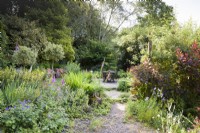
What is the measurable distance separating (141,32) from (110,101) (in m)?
7.99

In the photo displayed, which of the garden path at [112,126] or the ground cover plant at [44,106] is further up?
the ground cover plant at [44,106]

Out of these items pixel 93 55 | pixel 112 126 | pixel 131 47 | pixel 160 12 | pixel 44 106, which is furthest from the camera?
pixel 93 55

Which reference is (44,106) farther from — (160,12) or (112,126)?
(160,12)

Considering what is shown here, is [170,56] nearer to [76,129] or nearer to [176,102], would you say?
[176,102]

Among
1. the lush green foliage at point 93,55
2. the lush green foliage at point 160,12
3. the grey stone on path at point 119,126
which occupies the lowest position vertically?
the grey stone on path at point 119,126

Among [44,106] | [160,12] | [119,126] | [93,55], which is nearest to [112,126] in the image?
[119,126]

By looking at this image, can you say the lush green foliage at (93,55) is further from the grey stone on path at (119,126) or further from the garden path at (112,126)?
the garden path at (112,126)

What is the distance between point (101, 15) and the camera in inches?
788

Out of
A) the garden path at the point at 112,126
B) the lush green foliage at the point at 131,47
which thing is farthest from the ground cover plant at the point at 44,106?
the lush green foliage at the point at 131,47

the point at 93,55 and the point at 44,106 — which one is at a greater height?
the point at 93,55

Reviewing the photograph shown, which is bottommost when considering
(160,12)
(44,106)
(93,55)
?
→ (44,106)

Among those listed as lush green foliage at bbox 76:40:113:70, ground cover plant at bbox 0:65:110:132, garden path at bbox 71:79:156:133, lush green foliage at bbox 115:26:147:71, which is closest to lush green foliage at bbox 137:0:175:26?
lush green foliage at bbox 115:26:147:71

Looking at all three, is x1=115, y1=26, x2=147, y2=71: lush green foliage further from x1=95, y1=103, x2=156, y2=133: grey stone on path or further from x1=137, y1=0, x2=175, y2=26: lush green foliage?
x1=95, y1=103, x2=156, y2=133: grey stone on path

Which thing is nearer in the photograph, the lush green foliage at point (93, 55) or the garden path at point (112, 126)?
the garden path at point (112, 126)
